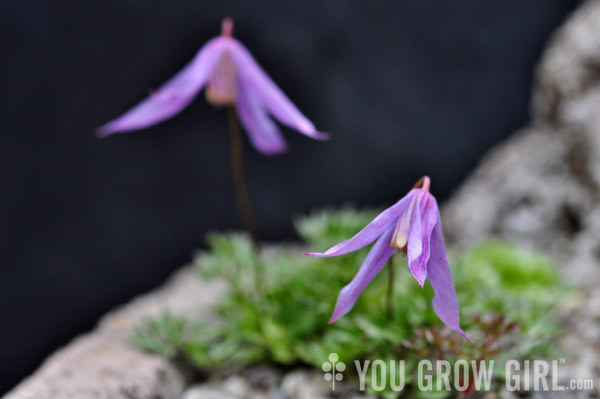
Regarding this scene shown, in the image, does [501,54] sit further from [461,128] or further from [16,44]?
[16,44]

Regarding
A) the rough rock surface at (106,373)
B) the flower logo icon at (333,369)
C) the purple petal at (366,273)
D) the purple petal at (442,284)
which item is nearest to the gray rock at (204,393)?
the rough rock surface at (106,373)

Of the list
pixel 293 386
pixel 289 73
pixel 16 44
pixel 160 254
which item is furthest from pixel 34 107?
pixel 293 386

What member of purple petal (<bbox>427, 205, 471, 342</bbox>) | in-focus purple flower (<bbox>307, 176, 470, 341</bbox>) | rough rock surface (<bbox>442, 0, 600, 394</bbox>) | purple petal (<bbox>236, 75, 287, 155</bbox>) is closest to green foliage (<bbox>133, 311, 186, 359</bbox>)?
purple petal (<bbox>236, 75, 287, 155</bbox>)

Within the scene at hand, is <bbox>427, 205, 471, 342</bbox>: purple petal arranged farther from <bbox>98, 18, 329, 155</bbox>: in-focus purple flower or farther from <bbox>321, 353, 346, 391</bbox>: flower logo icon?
<bbox>321, 353, 346, 391</bbox>: flower logo icon

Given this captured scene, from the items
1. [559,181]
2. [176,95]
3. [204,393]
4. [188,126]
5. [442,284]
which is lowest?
[204,393]

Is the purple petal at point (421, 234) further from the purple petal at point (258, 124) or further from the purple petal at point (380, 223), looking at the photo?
the purple petal at point (258, 124)

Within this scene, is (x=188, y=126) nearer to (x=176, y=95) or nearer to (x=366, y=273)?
(x=176, y=95)

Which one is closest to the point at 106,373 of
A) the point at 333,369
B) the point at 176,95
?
the point at 333,369
